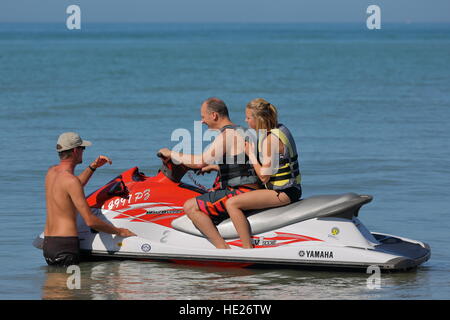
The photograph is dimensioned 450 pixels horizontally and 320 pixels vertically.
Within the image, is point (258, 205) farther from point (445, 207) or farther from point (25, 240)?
point (445, 207)

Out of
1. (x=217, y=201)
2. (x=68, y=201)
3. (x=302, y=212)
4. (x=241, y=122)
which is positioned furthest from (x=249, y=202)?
(x=241, y=122)

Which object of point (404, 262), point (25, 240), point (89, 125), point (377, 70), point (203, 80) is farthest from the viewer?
point (377, 70)

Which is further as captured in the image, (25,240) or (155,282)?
(25,240)

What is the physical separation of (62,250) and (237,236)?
1.55 m

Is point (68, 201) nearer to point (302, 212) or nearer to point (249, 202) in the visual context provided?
point (249, 202)

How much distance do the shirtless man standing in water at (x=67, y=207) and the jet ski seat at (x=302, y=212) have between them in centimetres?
104

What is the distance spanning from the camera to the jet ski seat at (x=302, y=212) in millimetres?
7590

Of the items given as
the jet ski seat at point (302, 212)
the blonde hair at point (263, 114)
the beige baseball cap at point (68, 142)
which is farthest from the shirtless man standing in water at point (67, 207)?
the blonde hair at point (263, 114)

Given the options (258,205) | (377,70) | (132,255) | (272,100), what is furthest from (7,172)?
(377,70)

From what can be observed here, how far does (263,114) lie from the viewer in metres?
7.54

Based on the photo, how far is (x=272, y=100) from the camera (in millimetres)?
27578

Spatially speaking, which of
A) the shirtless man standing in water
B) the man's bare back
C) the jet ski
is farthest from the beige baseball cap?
the jet ski

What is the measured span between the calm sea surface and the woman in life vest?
63cm

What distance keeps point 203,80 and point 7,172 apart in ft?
77.0
